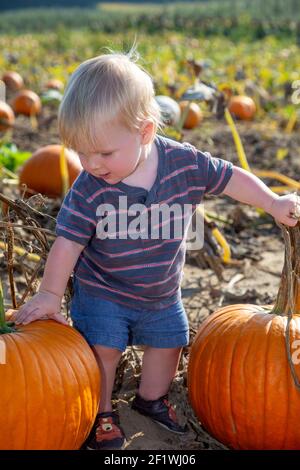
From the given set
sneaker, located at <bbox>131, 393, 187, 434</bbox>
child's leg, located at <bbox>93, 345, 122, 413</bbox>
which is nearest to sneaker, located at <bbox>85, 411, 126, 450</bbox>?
child's leg, located at <bbox>93, 345, 122, 413</bbox>

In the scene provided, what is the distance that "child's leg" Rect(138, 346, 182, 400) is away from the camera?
2668 millimetres

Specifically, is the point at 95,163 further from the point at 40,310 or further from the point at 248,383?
the point at 248,383

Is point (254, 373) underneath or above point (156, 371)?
above

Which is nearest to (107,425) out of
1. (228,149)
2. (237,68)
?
(228,149)

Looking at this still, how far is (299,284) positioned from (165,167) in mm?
568

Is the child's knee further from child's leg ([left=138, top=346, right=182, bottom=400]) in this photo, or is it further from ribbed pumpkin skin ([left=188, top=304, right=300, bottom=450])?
ribbed pumpkin skin ([left=188, top=304, right=300, bottom=450])

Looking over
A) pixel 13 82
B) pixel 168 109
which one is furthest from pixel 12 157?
pixel 13 82

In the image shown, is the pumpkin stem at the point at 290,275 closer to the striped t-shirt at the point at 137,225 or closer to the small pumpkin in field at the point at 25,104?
the striped t-shirt at the point at 137,225

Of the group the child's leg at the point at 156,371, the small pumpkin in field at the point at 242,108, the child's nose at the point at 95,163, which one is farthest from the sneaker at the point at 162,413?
the small pumpkin in field at the point at 242,108

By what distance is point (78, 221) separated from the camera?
246 cm

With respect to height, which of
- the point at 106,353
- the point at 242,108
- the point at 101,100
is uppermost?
the point at 101,100

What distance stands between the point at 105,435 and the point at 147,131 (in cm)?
96

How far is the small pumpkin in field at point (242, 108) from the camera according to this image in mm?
8617
